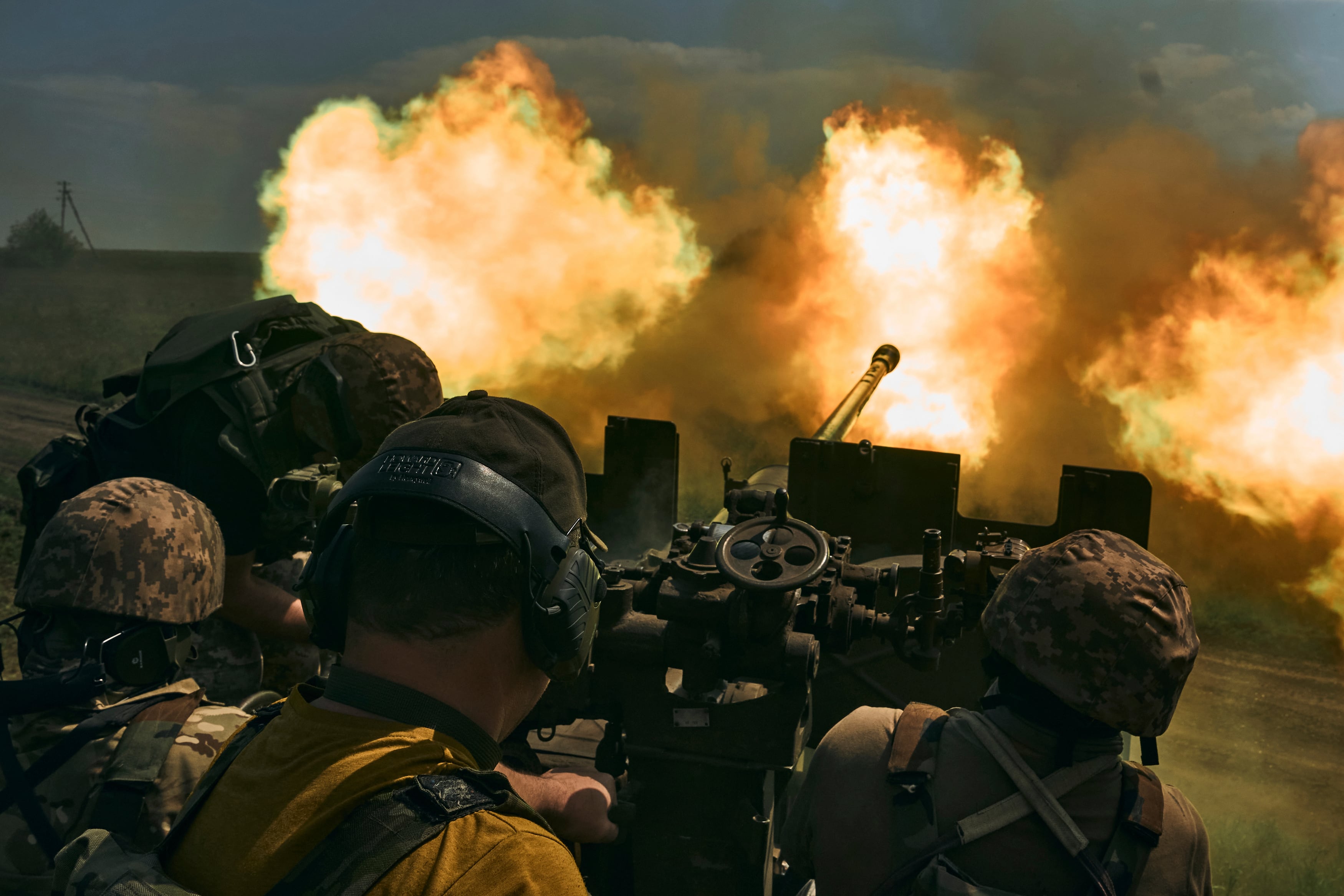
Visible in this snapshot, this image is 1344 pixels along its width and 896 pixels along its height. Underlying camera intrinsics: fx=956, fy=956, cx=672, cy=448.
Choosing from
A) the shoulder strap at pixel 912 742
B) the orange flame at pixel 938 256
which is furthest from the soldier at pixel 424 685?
the orange flame at pixel 938 256

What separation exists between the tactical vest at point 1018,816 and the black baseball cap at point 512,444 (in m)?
1.22

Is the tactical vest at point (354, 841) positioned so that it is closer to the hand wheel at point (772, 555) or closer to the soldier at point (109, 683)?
the soldier at point (109, 683)

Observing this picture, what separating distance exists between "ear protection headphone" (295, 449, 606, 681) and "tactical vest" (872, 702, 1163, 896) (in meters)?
1.07

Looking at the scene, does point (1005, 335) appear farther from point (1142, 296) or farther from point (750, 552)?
point (750, 552)

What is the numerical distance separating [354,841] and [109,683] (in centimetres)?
175

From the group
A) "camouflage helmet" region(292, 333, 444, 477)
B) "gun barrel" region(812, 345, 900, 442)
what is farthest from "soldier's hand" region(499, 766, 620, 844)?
"gun barrel" region(812, 345, 900, 442)

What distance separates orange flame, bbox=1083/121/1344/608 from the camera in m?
12.2

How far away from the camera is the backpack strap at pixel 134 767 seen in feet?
7.66

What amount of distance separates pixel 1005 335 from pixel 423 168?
9.79m

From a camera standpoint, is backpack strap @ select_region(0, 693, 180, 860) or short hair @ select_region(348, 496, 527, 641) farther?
backpack strap @ select_region(0, 693, 180, 860)

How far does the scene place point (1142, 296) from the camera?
52.9ft

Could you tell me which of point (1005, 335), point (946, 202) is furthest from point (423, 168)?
point (1005, 335)

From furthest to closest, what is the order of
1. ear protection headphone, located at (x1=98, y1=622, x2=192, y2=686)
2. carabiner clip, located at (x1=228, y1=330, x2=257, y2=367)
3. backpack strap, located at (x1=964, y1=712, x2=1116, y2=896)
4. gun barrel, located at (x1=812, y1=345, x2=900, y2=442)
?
1. gun barrel, located at (x1=812, y1=345, x2=900, y2=442)
2. carabiner clip, located at (x1=228, y1=330, x2=257, y2=367)
3. ear protection headphone, located at (x1=98, y1=622, x2=192, y2=686)
4. backpack strap, located at (x1=964, y1=712, x2=1116, y2=896)

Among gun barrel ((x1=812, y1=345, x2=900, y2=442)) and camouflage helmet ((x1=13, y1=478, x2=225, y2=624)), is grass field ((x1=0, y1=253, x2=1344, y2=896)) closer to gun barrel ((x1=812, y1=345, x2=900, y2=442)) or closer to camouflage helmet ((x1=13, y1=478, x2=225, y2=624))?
gun barrel ((x1=812, y1=345, x2=900, y2=442))
